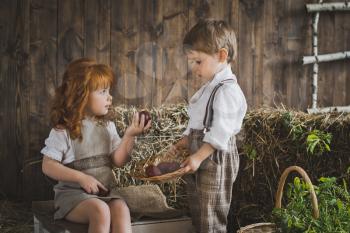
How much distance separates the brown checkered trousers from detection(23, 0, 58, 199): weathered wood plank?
148 cm

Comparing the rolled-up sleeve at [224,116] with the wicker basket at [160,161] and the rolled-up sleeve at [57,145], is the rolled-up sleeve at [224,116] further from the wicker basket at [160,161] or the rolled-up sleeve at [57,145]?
the rolled-up sleeve at [57,145]

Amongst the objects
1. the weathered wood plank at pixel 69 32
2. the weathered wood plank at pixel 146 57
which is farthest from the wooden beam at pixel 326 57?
the weathered wood plank at pixel 69 32

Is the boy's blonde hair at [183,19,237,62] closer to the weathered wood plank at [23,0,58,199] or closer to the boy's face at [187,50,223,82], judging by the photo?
the boy's face at [187,50,223,82]

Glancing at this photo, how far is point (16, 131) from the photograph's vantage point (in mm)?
4223

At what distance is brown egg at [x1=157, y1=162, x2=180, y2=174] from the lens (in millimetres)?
2916

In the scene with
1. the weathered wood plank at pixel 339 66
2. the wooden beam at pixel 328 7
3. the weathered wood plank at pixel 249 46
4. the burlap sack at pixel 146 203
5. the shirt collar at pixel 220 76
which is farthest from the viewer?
the weathered wood plank at pixel 339 66

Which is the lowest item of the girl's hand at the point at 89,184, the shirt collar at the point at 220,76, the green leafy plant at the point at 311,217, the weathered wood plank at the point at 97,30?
the green leafy plant at the point at 311,217

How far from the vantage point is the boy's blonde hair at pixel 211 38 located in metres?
2.98

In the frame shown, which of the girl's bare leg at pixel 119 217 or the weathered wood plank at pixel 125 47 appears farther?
the weathered wood plank at pixel 125 47

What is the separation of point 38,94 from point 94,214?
1.62 meters

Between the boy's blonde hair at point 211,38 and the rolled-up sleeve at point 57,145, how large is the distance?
0.72 m

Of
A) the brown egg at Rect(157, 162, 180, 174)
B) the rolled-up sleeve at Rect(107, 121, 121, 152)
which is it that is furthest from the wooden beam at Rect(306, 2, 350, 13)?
the brown egg at Rect(157, 162, 180, 174)

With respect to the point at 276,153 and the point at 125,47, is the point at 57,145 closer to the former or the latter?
the point at 276,153

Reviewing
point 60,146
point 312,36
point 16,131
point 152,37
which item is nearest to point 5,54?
point 16,131
